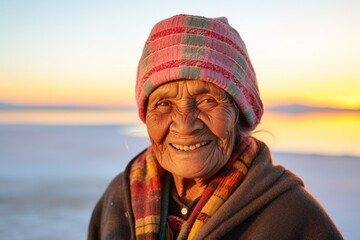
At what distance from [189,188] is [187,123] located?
16.2 inches

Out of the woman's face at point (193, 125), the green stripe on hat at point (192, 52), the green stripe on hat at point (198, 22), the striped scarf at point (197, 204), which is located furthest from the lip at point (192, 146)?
the green stripe on hat at point (198, 22)

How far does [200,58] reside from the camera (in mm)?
2057

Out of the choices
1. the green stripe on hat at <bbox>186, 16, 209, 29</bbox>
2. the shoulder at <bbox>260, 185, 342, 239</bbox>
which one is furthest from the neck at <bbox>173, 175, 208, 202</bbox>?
the green stripe on hat at <bbox>186, 16, 209, 29</bbox>

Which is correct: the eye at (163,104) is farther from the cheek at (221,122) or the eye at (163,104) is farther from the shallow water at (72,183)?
the shallow water at (72,183)

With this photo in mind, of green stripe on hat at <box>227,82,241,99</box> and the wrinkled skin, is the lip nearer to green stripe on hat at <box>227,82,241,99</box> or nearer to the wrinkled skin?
the wrinkled skin

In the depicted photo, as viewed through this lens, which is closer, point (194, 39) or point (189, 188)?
point (194, 39)

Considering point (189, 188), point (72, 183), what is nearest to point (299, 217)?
point (189, 188)

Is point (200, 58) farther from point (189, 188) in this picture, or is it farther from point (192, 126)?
point (189, 188)

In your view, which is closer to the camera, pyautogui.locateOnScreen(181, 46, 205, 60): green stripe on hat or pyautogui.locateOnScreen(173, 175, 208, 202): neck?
pyautogui.locateOnScreen(181, 46, 205, 60): green stripe on hat

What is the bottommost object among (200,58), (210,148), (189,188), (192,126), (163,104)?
(189,188)

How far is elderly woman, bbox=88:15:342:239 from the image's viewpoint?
205cm

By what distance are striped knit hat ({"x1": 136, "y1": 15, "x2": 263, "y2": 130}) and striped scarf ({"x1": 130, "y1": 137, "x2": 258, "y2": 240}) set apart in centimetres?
20

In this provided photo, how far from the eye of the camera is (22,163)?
29.3 feet

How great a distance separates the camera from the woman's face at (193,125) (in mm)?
2125
